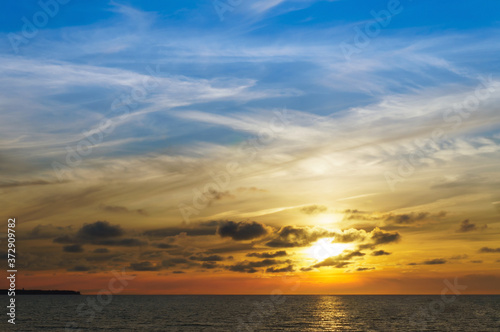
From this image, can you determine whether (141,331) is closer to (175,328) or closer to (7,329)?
(175,328)

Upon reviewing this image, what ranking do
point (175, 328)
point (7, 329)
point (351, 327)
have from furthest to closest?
point (351, 327), point (175, 328), point (7, 329)

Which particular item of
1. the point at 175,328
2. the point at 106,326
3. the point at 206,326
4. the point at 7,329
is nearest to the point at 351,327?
the point at 206,326

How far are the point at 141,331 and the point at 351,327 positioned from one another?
7001 centimetres

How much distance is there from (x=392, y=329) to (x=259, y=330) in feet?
142

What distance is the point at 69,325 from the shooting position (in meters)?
154

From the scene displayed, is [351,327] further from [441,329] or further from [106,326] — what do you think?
[106,326]

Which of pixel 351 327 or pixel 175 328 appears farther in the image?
pixel 351 327

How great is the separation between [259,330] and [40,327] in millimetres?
70127

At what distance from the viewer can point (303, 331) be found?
5753 inches

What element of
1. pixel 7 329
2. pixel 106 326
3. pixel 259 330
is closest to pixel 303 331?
pixel 259 330

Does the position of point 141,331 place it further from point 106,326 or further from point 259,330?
point 259,330

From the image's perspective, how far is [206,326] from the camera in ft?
513

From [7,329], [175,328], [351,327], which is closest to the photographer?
[7,329]

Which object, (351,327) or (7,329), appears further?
(351,327)
